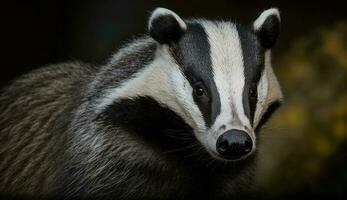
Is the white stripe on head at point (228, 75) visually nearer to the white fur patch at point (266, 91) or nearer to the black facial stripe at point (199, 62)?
the black facial stripe at point (199, 62)

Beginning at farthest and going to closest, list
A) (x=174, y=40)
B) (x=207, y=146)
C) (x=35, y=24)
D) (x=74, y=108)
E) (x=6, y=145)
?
1. (x=35, y=24)
2. (x=6, y=145)
3. (x=74, y=108)
4. (x=174, y=40)
5. (x=207, y=146)

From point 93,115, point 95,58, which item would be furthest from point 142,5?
point 93,115

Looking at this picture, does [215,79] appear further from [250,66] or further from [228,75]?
[250,66]

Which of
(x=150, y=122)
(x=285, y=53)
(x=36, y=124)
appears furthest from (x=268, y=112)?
(x=285, y=53)

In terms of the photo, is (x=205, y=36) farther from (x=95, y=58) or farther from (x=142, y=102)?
(x=95, y=58)

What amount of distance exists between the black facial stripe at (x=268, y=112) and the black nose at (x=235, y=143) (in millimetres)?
490

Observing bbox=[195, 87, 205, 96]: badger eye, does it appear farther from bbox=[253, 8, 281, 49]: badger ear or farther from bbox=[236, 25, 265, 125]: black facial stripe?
bbox=[253, 8, 281, 49]: badger ear

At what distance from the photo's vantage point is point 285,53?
7.56 meters

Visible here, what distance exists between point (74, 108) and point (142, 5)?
2676mm

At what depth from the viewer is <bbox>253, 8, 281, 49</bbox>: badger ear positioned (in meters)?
4.63

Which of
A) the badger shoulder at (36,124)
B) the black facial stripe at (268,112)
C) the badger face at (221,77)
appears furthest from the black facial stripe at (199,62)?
the badger shoulder at (36,124)

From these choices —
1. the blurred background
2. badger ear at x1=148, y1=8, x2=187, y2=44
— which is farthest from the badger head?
the blurred background

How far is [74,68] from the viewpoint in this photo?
18.1 ft

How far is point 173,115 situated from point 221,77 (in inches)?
12.8
